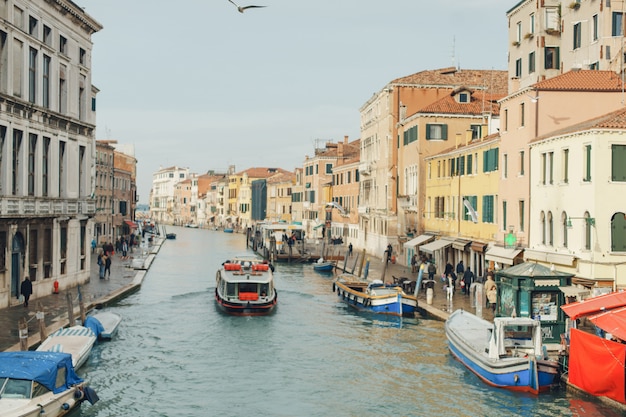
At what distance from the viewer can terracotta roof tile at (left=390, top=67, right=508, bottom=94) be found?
178ft

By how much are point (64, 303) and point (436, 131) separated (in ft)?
80.4

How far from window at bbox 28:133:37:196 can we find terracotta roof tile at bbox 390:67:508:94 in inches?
1151

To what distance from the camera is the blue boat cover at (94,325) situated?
2548 cm

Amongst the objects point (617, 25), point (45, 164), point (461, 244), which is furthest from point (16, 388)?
point (617, 25)

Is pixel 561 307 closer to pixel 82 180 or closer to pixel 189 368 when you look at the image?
pixel 189 368

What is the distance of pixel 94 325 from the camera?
25656 mm

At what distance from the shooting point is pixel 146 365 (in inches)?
909

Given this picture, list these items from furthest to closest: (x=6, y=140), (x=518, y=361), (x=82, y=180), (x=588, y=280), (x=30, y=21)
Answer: (x=82, y=180) < (x=30, y=21) < (x=6, y=140) < (x=588, y=280) < (x=518, y=361)

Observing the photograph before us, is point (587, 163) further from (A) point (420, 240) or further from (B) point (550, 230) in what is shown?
(A) point (420, 240)

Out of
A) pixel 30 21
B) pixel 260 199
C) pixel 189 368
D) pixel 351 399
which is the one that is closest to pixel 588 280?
pixel 351 399

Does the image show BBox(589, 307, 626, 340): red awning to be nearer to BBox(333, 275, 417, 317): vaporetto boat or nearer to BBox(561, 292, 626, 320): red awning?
BBox(561, 292, 626, 320): red awning

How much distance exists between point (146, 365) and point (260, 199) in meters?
105

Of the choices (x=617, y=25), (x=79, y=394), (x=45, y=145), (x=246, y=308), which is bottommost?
(x=79, y=394)

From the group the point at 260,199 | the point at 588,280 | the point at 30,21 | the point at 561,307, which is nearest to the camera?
the point at 561,307
